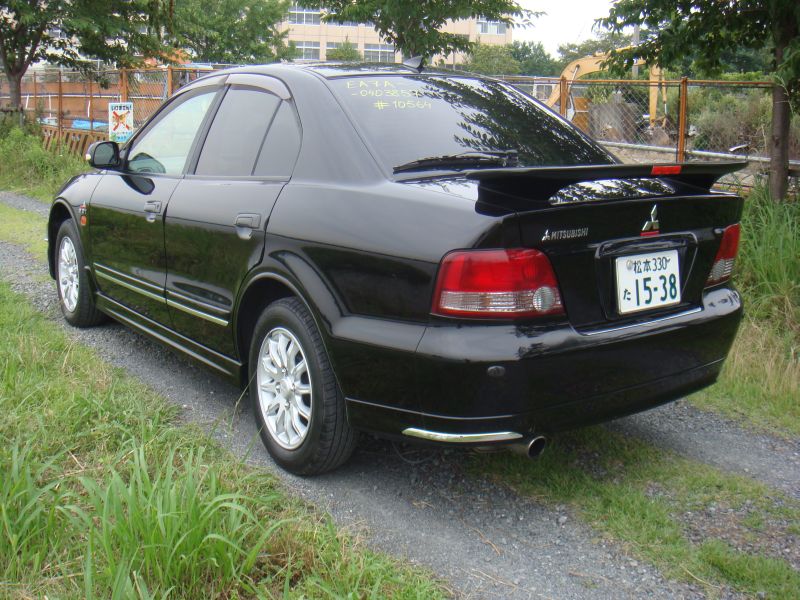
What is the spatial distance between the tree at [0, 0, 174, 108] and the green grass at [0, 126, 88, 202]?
203 cm

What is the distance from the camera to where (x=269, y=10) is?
135ft

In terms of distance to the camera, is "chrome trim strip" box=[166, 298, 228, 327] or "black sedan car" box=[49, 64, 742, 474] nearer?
"black sedan car" box=[49, 64, 742, 474]

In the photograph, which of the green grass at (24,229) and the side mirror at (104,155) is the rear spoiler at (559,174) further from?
the green grass at (24,229)

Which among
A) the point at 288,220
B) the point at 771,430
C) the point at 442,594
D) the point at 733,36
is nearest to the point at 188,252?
the point at 288,220

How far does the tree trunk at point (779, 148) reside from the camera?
6.56 metres

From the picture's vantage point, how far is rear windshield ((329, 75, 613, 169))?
132 inches

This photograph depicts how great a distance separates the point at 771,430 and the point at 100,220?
146 inches

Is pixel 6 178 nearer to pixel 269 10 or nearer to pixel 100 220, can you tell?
pixel 100 220

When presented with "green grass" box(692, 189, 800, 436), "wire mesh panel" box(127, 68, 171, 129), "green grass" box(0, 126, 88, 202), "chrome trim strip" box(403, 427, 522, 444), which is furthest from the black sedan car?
"wire mesh panel" box(127, 68, 171, 129)

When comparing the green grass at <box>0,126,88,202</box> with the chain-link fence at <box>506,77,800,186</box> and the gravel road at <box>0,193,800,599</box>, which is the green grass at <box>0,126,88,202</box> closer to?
the chain-link fence at <box>506,77,800,186</box>

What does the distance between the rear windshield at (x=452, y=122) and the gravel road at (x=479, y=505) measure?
1250mm

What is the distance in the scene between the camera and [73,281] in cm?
544

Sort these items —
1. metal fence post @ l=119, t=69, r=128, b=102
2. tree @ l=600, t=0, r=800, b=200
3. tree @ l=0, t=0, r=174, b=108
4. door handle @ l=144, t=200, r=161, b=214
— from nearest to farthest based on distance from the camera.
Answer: door handle @ l=144, t=200, r=161, b=214 → tree @ l=600, t=0, r=800, b=200 → metal fence post @ l=119, t=69, r=128, b=102 → tree @ l=0, t=0, r=174, b=108

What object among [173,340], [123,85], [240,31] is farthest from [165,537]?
[240,31]
